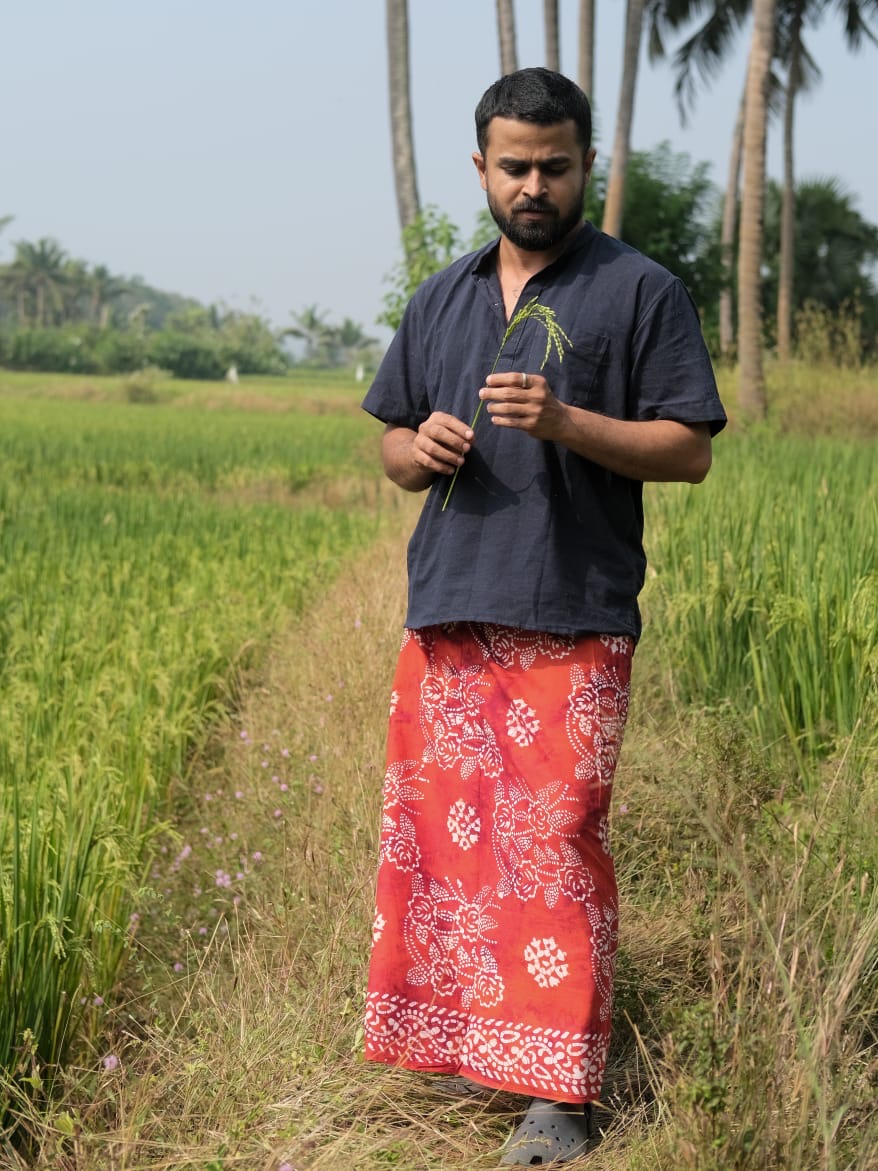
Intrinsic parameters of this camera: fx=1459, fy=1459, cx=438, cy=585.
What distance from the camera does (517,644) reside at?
2271 millimetres

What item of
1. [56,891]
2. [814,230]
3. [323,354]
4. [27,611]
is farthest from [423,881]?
[323,354]

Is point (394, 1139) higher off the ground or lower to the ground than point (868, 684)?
lower

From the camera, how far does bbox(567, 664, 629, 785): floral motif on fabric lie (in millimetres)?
2201

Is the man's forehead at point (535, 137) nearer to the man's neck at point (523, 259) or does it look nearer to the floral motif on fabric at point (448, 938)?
the man's neck at point (523, 259)

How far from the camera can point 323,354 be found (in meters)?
82.6

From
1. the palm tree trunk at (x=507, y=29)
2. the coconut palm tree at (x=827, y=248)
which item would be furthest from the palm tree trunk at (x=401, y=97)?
the coconut palm tree at (x=827, y=248)

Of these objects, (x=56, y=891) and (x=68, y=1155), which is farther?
(x=56, y=891)

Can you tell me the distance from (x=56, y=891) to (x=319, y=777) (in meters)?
1.07

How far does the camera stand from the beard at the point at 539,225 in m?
2.21

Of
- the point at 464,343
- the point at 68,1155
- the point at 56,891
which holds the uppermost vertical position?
the point at 464,343

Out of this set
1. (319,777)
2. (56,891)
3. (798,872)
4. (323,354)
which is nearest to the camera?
(798,872)

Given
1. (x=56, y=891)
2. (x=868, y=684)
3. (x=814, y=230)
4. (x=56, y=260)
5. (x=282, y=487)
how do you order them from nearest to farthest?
1. (x=56, y=891)
2. (x=868, y=684)
3. (x=282, y=487)
4. (x=814, y=230)
5. (x=56, y=260)

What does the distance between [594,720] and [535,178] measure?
0.82m

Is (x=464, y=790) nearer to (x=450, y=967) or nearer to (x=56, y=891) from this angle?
(x=450, y=967)
